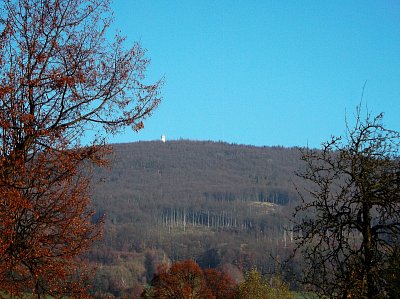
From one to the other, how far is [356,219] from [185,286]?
193 feet

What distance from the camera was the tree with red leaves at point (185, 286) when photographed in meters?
67.4

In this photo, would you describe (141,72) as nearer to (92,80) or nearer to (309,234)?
(92,80)

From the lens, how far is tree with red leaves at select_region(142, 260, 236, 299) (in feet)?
221

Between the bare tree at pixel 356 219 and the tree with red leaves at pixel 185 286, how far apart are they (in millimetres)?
55690

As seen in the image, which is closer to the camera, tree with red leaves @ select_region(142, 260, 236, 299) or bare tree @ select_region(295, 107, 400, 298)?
bare tree @ select_region(295, 107, 400, 298)

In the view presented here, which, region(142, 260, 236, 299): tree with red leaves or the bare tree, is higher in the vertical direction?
the bare tree

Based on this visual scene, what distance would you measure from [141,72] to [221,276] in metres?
70.4

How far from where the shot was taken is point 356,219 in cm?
1089

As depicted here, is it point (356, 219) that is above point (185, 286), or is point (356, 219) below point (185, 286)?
above

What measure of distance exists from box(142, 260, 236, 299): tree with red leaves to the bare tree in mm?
55690

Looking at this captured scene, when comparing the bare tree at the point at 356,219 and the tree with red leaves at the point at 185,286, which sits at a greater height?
the bare tree at the point at 356,219

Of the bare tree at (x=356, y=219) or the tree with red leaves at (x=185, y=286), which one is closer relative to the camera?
the bare tree at (x=356, y=219)

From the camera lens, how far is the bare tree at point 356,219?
1035 centimetres

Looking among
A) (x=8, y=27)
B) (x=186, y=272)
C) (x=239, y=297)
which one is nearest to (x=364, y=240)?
(x=8, y=27)
